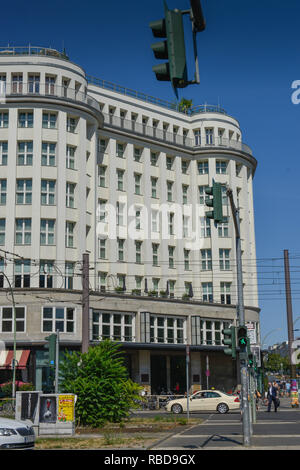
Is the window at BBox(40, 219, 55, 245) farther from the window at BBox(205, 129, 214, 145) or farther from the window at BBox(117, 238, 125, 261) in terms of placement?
the window at BBox(205, 129, 214, 145)

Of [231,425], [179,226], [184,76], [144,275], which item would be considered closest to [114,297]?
[144,275]

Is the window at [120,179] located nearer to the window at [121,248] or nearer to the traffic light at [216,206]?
the window at [121,248]

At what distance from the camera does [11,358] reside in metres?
42.7

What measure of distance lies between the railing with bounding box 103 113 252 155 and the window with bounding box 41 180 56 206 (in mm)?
9191

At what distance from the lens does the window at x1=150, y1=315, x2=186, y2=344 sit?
49.9 m

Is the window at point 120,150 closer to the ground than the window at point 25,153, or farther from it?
farther from it

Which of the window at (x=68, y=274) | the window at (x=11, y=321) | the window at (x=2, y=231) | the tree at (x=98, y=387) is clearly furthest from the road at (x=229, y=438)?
the window at (x=2, y=231)

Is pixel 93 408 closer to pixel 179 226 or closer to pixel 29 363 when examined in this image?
pixel 29 363

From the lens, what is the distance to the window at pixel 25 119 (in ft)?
155

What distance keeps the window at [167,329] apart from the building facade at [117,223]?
8cm

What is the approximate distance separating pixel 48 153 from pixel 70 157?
6.23 feet

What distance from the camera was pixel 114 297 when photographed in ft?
156

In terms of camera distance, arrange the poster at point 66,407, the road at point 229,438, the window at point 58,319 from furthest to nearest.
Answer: the window at point 58,319, the poster at point 66,407, the road at point 229,438

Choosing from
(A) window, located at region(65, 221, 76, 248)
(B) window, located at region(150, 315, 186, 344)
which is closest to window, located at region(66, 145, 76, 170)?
(A) window, located at region(65, 221, 76, 248)
